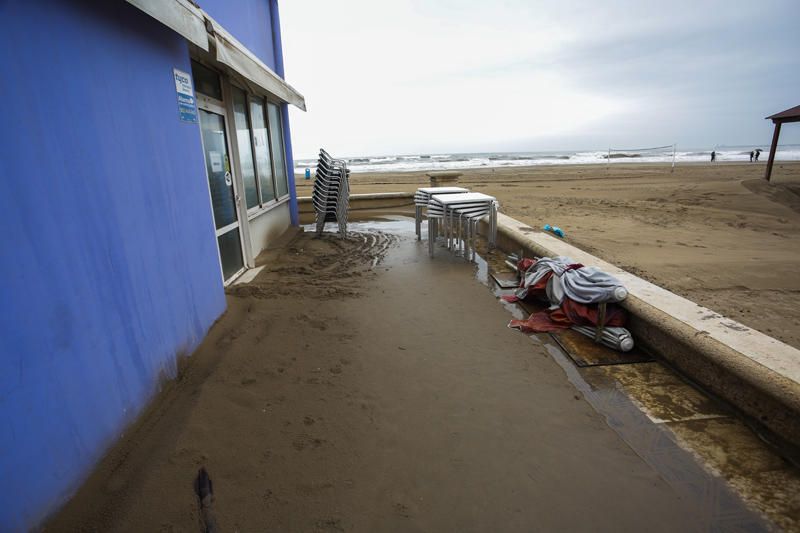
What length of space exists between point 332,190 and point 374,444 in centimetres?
572

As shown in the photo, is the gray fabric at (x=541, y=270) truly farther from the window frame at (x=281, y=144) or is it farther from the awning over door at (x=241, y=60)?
the window frame at (x=281, y=144)

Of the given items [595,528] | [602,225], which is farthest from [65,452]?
[602,225]

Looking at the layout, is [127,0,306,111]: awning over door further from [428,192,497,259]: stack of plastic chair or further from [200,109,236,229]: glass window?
[428,192,497,259]: stack of plastic chair

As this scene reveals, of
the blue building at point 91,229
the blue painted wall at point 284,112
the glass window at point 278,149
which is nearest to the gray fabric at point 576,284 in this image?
the blue building at point 91,229

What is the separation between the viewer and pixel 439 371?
9.60ft

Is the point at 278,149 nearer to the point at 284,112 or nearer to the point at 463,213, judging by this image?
the point at 284,112

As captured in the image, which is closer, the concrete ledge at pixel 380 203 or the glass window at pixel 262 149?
the glass window at pixel 262 149

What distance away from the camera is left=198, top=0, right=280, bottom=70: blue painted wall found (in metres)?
4.48

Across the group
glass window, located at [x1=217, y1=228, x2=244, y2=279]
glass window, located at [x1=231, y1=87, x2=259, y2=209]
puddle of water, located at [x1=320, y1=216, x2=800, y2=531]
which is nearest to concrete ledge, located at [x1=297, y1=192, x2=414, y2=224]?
glass window, located at [x1=231, y1=87, x2=259, y2=209]

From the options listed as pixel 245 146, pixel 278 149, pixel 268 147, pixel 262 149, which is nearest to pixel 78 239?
pixel 245 146

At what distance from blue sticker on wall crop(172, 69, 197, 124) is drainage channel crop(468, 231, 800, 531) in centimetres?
355

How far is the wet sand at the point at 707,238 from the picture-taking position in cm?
408

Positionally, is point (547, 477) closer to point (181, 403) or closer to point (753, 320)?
point (181, 403)

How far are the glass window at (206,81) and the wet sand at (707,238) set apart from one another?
563 cm
